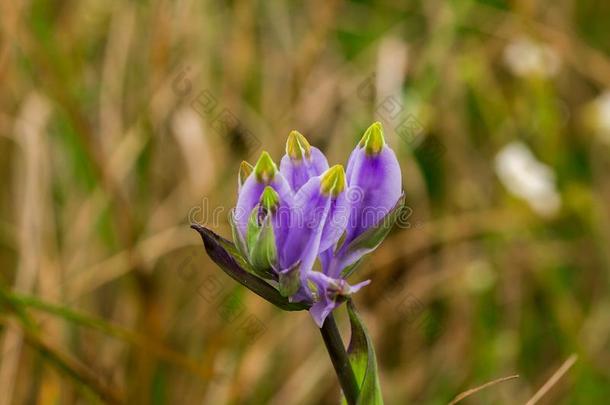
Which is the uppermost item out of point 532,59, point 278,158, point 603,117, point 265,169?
point 265,169

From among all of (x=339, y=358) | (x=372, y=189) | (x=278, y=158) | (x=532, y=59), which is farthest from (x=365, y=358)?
(x=532, y=59)

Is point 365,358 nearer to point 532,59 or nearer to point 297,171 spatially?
point 297,171

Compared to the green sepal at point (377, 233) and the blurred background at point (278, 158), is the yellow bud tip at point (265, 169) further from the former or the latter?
the blurred background at point (278, 158)

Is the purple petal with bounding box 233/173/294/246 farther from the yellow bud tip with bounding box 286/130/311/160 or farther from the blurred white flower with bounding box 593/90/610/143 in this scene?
the blurred white flower with bounding box 593/90/610/143

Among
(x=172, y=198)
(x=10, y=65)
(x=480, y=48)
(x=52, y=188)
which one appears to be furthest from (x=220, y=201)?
(x=480, y=48)

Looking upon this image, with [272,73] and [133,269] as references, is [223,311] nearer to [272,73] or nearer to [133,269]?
[133,269]

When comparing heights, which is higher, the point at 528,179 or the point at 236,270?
the point at 236,270
